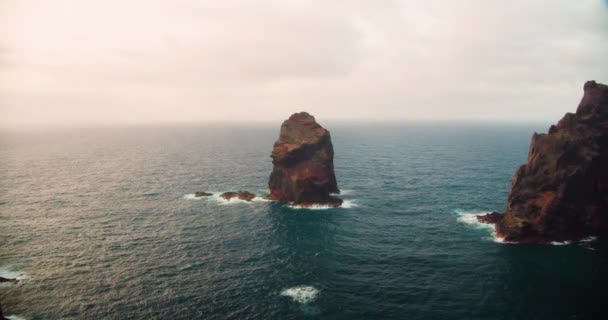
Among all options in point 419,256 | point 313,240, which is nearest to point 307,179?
point 313,240

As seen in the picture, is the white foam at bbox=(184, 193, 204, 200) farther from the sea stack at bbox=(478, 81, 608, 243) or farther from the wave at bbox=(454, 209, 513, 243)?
the sea stack at bbox=(478, 81, 608, 243)

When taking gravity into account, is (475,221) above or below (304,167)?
below

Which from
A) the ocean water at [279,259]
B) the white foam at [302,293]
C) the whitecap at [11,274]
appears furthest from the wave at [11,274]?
the white foam at [302,293]

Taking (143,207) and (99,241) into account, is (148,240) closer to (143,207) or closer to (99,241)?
(99,241)

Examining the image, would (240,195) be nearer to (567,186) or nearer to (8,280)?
(8,280)

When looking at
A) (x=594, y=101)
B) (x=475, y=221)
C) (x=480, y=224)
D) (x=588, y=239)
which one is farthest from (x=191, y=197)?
(x=594, y=101)

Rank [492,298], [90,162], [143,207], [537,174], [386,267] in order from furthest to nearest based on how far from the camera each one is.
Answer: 1. [90,162]
2. [143,207]
3. [537,174]
4. [386,267]
5. [492,298]
